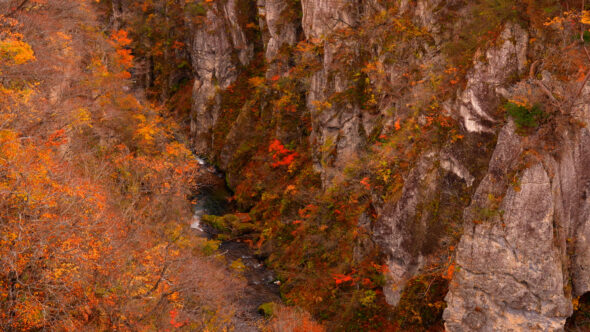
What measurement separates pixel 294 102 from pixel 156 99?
2547cm

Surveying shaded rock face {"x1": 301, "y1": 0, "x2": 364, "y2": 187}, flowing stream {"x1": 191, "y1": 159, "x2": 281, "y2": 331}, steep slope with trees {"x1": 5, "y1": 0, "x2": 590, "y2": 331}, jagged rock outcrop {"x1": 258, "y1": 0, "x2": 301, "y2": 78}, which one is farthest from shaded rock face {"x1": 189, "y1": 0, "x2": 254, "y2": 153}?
shaded rock face {"x1": 301, "y1": 0, "x2": 364, "y2": 187}

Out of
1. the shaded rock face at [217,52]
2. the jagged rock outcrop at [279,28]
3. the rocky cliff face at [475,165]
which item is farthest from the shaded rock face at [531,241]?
the shaded rock face at [217,52]

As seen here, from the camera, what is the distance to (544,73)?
13.0 m

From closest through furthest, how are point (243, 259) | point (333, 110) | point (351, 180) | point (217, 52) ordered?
point (351, 180) → point (333, 110) → point (243, 259) → point (217, 52)

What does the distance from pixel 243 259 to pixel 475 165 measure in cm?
1698

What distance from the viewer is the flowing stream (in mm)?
21484

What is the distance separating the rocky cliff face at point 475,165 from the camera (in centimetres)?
1220

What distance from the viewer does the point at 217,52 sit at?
4306 centimetres

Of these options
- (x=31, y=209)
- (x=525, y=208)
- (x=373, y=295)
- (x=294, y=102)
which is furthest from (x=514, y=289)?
(x=294, y=102)

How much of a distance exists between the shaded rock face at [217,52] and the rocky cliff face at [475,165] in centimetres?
2049

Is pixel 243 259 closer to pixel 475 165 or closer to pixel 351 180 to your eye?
pixel 351 180

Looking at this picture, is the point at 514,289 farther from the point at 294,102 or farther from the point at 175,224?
the point at 294,102

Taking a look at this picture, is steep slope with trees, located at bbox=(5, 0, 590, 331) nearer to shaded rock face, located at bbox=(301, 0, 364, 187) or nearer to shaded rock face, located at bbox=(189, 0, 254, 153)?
shaded rock face, located at bbox=(301, 0, 364, 187)

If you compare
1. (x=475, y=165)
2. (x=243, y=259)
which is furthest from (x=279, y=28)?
(x=475, y=165)
